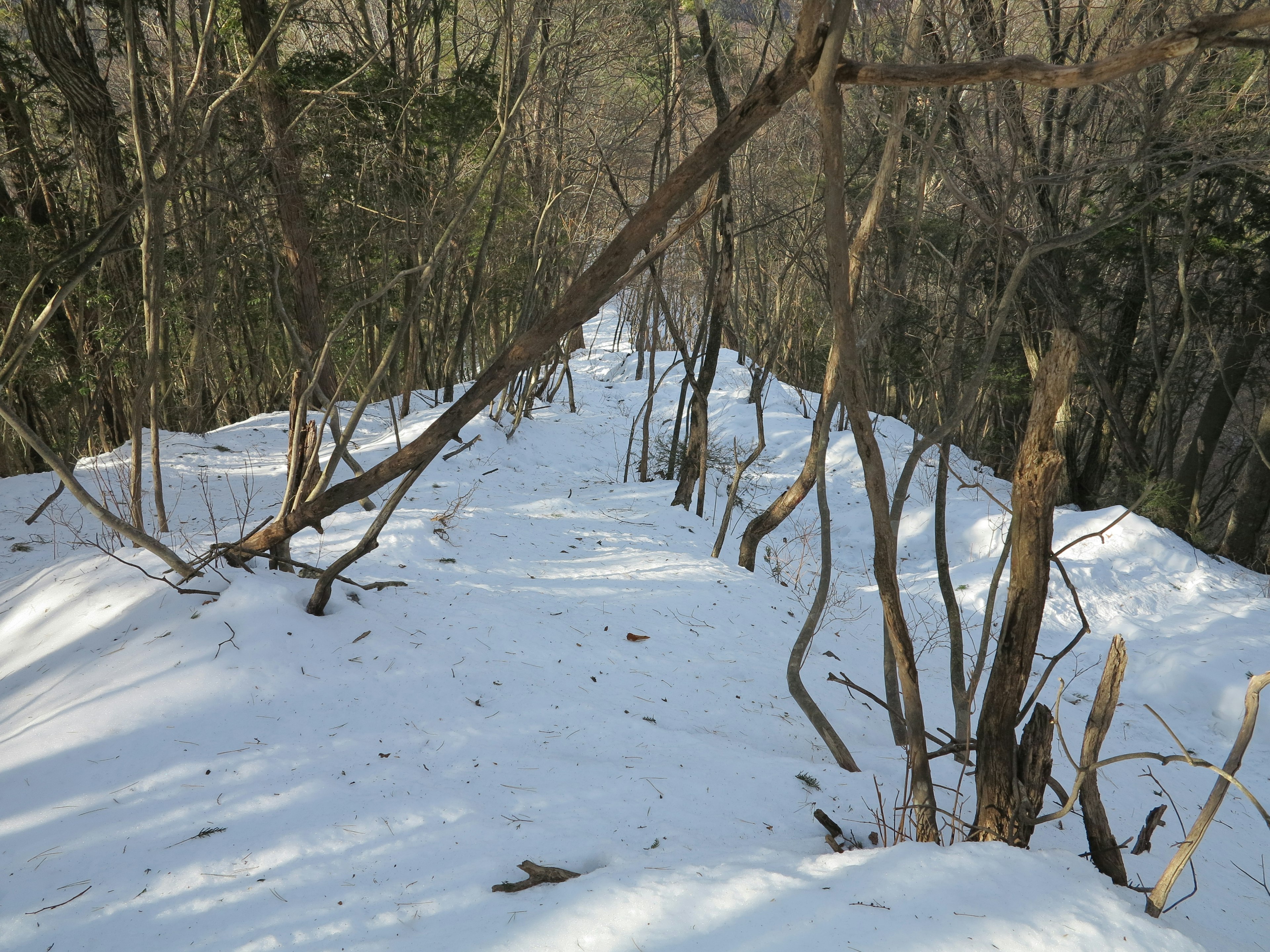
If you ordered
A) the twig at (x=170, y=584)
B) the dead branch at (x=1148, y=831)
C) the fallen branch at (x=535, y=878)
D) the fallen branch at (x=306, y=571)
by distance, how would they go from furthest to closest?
the fallen branch at (x=306, y=571) < the twig at (x=170, y=584) < the dead branch at (x=1148, y=831) < the fallen branch at (x=535, y=878)

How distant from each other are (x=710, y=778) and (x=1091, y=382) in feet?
29.6

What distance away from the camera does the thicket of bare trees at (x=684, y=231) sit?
7.70 feet

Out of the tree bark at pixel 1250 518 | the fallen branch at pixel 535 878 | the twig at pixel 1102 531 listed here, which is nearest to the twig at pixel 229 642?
the fallen branch at pixel 535 878

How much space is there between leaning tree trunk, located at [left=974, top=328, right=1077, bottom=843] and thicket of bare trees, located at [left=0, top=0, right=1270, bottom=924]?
12 millimetres

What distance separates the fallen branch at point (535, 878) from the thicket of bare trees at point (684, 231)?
1.16 meters

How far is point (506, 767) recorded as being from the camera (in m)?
2.77

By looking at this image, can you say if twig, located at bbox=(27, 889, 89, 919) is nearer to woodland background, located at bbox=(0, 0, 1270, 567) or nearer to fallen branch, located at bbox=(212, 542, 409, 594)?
fallen branch, located at bbox=(212, 542, 409, 594)

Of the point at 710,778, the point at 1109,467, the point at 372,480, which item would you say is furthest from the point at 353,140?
the point at 1109,467

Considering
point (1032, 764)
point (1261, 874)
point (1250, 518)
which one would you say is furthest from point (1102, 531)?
point (1250, 518)

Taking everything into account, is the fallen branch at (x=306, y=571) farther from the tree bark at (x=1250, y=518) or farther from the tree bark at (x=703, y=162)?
the tree bark at (x=1250, y=518)

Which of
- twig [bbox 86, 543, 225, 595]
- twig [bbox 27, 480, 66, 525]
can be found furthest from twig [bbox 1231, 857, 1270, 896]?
twig [bbox 27, 480, 66, 525]

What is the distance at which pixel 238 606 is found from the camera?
3.09m

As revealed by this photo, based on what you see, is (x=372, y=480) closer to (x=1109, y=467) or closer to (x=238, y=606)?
(x=238, y=606)

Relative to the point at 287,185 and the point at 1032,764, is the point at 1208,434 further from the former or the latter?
the point at 287,185
